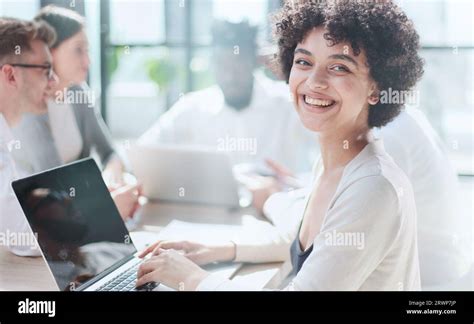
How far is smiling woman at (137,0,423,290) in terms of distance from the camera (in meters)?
1.42

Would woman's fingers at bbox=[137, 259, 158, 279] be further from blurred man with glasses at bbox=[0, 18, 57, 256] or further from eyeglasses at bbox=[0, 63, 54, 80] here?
eyeglasses at bbox=[0, 63, 54, 80]

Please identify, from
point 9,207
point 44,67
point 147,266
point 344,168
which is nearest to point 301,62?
point 344,168

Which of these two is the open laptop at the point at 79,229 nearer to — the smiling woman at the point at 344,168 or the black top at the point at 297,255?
the smiling woman at the point at 344,168

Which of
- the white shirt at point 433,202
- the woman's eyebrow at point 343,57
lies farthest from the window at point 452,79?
the woman's eyebrow at point 343,57

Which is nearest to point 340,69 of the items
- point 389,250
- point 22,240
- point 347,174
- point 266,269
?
point 347,174

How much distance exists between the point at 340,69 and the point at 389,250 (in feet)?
1.63

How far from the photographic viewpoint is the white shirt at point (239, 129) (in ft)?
6.62

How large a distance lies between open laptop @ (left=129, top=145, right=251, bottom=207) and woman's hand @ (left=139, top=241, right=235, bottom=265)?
1.01 feet

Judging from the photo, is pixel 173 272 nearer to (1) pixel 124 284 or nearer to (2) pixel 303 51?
(1) pixel 124 284

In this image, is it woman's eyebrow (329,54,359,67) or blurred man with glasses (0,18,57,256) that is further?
blurred man with glasses (0,18,57,256)

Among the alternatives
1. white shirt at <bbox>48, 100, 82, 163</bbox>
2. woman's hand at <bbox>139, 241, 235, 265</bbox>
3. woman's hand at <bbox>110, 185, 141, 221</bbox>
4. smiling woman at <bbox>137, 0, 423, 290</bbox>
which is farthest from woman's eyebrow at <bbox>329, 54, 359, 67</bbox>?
white shirt at <bbox>48, 100, 82, 163</bbox>

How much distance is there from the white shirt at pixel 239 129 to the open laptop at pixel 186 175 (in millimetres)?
46

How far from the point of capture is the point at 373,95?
1.64m
